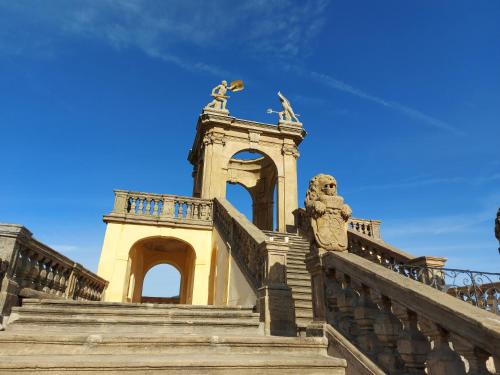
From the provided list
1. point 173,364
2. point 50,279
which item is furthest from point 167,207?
point 173,364

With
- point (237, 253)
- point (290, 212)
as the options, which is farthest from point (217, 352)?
point (290, 212)

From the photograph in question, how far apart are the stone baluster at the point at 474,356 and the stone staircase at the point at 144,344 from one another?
4.44 ft

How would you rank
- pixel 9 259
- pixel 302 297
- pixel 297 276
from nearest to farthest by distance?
pixel 9 259 → pixel 302 297 → pixel 297 276

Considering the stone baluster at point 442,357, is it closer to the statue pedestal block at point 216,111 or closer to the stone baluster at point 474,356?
the stone baluster at point 474,356

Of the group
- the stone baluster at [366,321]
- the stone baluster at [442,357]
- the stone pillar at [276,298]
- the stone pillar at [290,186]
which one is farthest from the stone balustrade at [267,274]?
the stone pillar at [290,186]

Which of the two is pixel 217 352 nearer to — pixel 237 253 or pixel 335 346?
pixel 335 346

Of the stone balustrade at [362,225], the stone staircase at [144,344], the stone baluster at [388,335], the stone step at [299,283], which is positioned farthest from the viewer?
the stone balustrade at [362,225]

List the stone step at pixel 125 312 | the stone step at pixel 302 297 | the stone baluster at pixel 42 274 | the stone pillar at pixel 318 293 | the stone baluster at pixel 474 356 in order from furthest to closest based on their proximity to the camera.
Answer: the stone step at pixel 302 297 → the stone baluster at pixel 42 274 → the stone step at pixel 125 312 → the stone pillar at pixel 318 293 → the stone baluster at pixel 474 356

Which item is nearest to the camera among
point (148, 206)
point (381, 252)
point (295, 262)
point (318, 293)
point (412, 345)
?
point (412, 345)

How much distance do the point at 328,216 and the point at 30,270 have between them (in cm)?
467

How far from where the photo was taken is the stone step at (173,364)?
2.86 meters

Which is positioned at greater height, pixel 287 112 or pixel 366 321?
pixel 287 112

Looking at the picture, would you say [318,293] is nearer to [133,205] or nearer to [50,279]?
[50,279]

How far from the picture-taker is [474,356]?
84.3 inches
